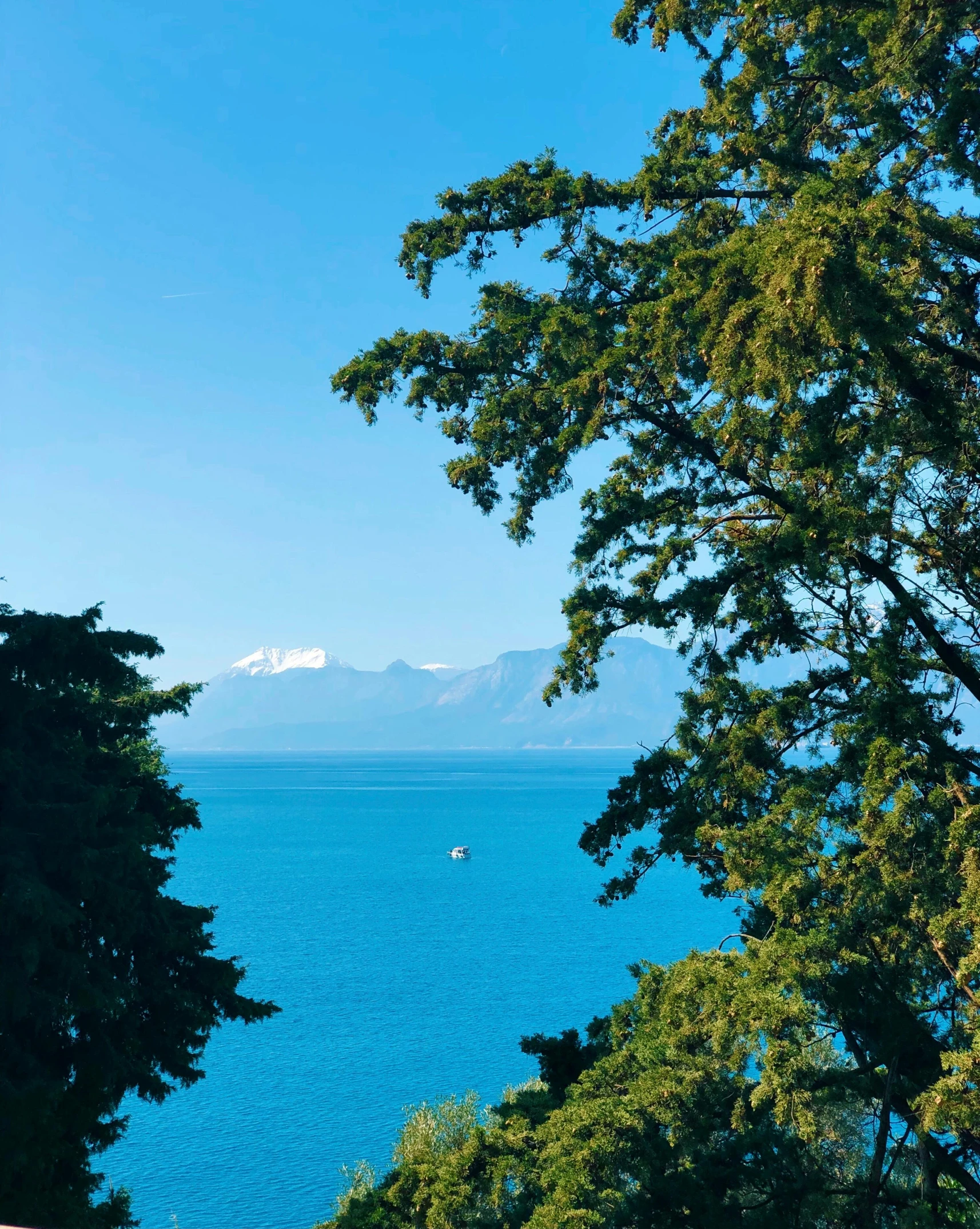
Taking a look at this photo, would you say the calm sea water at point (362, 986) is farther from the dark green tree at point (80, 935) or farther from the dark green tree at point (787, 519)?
the dark green tree at point (787, 519)

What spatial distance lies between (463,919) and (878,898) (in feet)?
203

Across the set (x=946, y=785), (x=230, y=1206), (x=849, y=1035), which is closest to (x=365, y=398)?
(x=946, y=785)

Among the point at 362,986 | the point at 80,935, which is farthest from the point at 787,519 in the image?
the point at 362,986

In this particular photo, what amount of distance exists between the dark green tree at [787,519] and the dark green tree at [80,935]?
17.4ft

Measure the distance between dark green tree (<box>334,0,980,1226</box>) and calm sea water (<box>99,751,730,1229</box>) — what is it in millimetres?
24307

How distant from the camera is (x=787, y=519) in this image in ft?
31.8

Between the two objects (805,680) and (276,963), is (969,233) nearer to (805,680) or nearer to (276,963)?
(805,680)

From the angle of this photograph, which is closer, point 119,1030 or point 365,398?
point 365,398

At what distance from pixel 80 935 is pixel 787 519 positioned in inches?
423

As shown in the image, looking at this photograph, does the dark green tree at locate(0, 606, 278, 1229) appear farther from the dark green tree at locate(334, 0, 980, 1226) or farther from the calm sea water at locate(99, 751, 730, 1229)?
the calm sea water at locate(99, 751, 730, 1229)

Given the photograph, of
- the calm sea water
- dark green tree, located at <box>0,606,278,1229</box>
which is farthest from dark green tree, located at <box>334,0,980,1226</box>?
the calm sea water

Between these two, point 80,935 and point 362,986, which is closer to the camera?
point 80,935

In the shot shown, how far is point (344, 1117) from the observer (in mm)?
35969

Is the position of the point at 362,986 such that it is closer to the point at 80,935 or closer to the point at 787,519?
the point at 80,935
